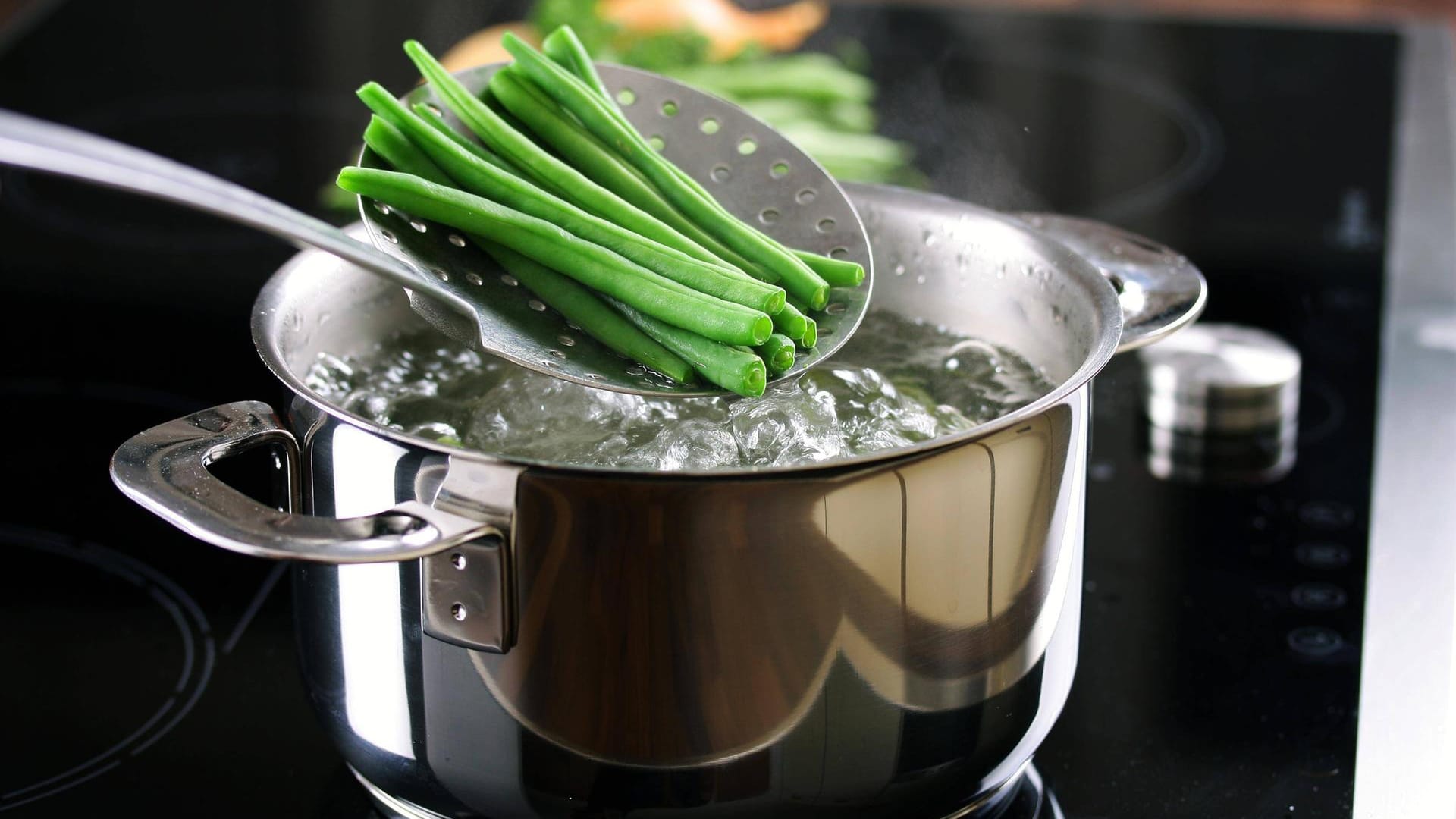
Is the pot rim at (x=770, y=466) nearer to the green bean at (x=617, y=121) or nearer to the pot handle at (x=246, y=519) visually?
the pot handle at (x=246, y=519)

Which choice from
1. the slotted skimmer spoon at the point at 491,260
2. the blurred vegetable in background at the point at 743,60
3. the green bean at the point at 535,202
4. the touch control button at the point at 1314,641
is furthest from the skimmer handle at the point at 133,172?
the blurred vegetable in background at the point at 743,60

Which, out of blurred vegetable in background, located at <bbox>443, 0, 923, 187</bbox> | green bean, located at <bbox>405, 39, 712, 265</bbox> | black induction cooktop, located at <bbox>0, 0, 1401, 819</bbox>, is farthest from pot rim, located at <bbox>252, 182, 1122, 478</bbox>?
blurred vegetable in background, located at <bbox>443, 0, 923, 187</bbox>

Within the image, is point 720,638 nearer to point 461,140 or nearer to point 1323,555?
point 461,140

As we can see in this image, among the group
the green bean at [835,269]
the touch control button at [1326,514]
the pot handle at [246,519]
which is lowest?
the touch control button at [1326,514]

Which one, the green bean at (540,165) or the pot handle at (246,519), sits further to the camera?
the green bean at (540,165)

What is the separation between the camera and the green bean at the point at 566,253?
695 mm

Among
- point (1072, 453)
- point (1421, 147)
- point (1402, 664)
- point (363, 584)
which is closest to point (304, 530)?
point (363, 584)

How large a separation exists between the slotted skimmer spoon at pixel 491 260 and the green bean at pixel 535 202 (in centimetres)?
3

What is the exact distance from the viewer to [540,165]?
30.4 inches

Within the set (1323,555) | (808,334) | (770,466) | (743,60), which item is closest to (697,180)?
(808,334)

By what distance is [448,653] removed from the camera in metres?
0.61

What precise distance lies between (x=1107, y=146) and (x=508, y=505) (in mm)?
1121

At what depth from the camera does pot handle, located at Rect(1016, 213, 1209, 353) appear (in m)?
0.73

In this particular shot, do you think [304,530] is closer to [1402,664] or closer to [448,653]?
[448,653]
